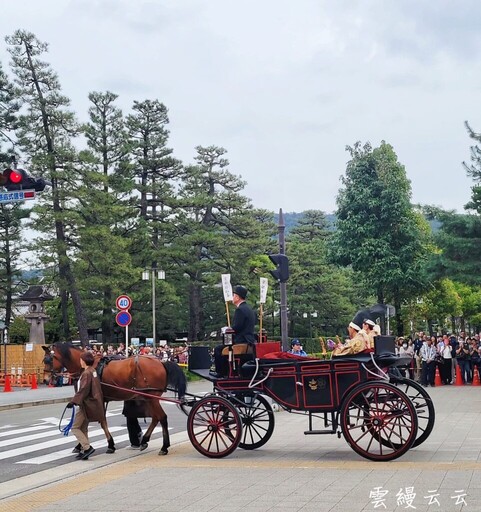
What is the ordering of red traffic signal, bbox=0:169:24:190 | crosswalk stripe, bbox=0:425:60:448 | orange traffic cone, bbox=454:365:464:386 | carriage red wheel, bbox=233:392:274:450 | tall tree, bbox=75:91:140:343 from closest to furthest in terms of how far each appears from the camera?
1. carriage red wheel, bbox=233:392:274:450
2. crosswalk stripe, bbox=0:425:60:448
3. red traffic signal, bbox=0:169:24:190
4. orange traffic cone, bbox=454:365:464:386
5. tall tree, bbox=75:91:140:343

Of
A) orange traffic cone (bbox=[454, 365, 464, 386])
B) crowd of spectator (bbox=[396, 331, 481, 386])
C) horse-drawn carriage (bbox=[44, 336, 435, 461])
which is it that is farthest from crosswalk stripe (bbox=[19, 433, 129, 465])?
orange traffic cone (bbox=[454, 365, 464, 386])

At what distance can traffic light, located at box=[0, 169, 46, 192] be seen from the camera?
625 inches

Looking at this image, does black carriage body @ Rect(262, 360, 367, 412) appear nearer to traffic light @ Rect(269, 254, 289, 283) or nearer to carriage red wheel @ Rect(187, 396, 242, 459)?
carriage red wheel @ Rect(187, 396, 242, 459)

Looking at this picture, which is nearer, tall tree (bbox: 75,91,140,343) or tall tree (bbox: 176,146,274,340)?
tall tree (bbox: 75,91,140,343)

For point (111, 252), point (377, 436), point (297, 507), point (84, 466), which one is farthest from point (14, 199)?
point (111, 252)

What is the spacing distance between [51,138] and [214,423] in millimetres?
40977

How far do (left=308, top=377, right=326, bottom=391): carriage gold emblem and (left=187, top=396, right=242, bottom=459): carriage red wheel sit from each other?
3.56 ft

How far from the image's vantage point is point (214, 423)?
11883 mm

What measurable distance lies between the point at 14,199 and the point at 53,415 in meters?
7.32

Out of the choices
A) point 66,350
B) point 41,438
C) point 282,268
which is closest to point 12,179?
point 66,350

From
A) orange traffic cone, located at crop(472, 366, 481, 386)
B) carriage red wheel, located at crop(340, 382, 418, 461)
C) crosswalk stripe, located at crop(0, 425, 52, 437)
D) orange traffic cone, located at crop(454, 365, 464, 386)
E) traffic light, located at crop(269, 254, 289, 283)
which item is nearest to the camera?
carriage red wheel, located at crop(340, 382, 418, 461)

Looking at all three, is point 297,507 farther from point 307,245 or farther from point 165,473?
point 307,245

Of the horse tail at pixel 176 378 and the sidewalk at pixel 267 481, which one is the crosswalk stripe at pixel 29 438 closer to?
the sidewalk at pixel 267 481

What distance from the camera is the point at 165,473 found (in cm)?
1057
